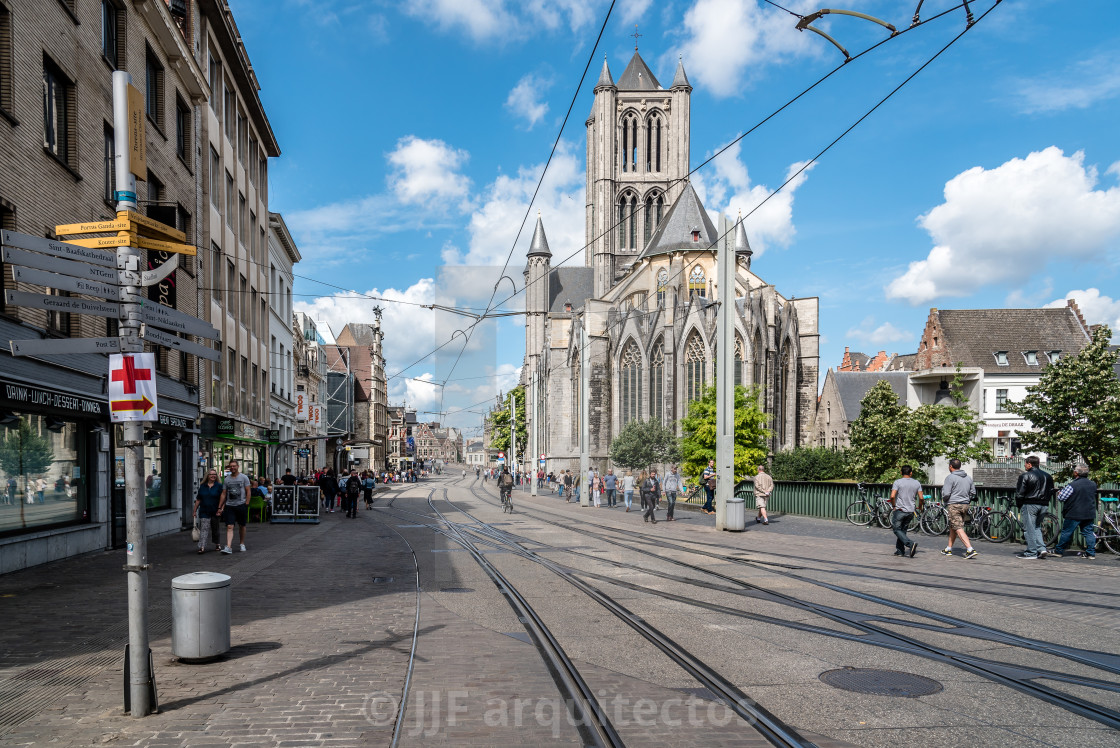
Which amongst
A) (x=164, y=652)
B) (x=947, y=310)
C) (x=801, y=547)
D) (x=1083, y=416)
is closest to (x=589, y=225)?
(x=947, y=310)

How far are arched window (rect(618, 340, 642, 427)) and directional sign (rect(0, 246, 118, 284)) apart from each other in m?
58.6

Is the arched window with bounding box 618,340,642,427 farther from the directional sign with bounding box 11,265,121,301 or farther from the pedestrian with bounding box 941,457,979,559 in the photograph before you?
the directional sign with bounding box 11,265,121,301

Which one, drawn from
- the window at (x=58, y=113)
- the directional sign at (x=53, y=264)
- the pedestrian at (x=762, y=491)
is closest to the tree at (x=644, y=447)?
the pedestrian at (x=762, y=491)

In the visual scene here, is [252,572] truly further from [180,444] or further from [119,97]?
[180,444]

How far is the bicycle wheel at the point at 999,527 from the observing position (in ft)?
51.0

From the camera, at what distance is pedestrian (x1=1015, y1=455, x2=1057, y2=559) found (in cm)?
1295

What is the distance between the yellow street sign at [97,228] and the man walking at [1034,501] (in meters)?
12.7

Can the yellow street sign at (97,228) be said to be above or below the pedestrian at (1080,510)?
above

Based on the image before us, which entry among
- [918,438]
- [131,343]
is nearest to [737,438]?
[918,438]

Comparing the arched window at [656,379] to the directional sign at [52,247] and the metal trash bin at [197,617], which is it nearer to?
the metal trash bin at [197,617]

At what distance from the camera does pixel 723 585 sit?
35.1 feet

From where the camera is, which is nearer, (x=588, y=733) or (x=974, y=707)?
(x=588, y=733)

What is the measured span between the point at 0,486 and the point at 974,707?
12.6m

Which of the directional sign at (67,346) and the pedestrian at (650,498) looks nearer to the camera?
the directional sign at (67,346)
